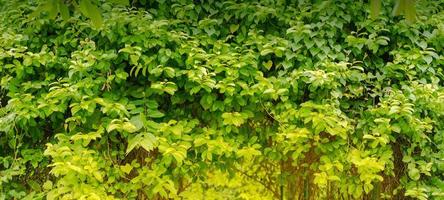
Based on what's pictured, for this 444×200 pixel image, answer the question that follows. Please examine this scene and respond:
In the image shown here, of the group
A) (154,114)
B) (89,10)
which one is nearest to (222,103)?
(154,114)

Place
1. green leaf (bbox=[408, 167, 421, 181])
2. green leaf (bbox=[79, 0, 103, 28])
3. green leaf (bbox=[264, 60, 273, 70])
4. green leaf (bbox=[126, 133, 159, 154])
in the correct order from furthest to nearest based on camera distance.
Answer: green leaf (bbox=[264, 60, 273, 70]) → green leaf (bbox=[408, 167, 421, 181]) → green leaf (bbox=[126, 133, 159, 154]) → green leaf (bbox=[79, 0, 103, 28])

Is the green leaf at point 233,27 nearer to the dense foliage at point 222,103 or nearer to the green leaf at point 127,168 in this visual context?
the dense foliage at point 222,103

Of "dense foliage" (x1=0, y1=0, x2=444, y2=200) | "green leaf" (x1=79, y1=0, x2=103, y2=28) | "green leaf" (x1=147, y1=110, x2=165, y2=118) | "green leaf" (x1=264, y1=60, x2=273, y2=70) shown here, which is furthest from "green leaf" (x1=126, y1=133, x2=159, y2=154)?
"green leaf" (x1=79, y1=0, x2=103, y2=28)

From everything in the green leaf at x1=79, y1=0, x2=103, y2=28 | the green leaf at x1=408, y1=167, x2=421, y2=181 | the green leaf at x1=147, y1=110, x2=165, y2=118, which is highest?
the green leaf at x1=79, y1=0, x2=103, y2=28

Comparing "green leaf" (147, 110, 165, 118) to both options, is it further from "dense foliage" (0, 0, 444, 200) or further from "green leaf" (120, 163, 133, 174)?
"green leaf" (120, 163, 133, 174)

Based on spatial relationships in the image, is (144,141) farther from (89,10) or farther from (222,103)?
(89,10)

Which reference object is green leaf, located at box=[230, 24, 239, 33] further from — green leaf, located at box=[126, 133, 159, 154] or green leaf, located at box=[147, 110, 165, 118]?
green leaf, located at box=[126, 133, 159, 154]

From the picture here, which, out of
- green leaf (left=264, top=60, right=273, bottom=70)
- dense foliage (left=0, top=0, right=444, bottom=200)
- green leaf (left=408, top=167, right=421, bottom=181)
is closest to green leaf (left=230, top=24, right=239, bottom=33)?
dense foliage (left=0, top=0, right=444, bottom=200)

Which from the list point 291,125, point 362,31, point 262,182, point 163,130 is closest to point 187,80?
point 163,130

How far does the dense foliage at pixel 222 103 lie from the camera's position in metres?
2.76

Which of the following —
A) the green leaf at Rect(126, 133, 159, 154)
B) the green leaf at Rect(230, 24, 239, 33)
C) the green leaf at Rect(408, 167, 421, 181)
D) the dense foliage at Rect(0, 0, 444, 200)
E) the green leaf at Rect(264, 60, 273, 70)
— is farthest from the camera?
the green leaf at Rect(230, 24, 239, 33)

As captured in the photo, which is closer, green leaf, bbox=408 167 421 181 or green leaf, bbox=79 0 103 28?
green leaf, bbox=79 0 103 28

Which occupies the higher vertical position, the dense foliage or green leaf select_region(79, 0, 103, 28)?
green leaf select_region(79, 0, 103, 28)

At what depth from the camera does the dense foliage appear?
9.05ft
